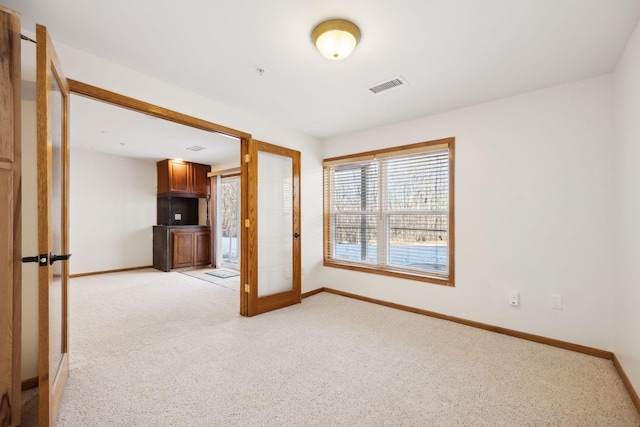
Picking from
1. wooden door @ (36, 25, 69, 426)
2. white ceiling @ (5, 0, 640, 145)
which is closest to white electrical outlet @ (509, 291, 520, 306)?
white ceiling @ (5, 0, 640, 145)

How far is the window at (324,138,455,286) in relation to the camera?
354cm

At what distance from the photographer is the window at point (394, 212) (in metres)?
3.54

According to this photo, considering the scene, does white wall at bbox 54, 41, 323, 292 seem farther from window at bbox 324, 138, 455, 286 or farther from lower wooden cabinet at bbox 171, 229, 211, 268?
lower wooden cabinet at bbox 171, 229, 211, 268

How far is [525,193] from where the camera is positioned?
2908 millimetres

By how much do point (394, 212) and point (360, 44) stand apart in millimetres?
2320

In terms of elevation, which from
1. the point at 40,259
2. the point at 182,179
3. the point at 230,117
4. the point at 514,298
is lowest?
the point at 514,298

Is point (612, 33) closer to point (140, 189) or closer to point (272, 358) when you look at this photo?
point (272, 358)

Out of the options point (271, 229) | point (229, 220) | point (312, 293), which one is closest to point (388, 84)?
point (271, 229)

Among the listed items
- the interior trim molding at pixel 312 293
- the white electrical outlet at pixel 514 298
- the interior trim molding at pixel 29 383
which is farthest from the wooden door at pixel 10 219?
the white electrical outlet at pixel 514 298

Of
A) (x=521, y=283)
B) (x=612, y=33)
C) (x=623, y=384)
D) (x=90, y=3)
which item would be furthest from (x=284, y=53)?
(x=623, y=384)

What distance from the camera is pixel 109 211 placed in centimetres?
609

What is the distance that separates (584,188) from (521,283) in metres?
1.05

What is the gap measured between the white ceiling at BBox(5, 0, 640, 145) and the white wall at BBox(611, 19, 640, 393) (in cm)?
25

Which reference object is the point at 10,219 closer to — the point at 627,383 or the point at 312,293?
the point at 312,293
